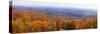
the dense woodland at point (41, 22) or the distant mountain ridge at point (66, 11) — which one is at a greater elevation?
the distant mountain ridge at point (66, 11)

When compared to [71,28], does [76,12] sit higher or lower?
higher

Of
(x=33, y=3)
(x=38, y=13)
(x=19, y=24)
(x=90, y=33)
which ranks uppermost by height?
(x=33, y=3)

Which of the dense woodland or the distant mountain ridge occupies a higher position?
the distant mountain ridge

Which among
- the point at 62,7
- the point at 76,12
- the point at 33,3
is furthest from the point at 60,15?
the point at 33,3

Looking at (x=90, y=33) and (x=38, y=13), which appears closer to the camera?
(x=38, y=13)

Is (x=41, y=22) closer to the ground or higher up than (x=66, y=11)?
closer to the ground
